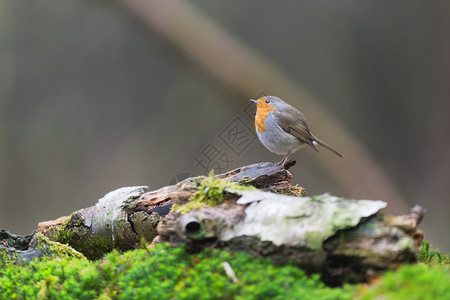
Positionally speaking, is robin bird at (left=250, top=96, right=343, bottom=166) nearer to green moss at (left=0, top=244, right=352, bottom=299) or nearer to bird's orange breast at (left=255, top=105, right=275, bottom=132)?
bird's orange breast at (left=255, top=105, right=275, bottom=132)

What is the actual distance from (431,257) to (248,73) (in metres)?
4.03

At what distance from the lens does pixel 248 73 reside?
21.0 feet

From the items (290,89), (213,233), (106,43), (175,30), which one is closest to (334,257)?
(213,233)

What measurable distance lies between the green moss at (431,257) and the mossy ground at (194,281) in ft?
2.57

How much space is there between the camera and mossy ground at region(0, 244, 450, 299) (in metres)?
1.69

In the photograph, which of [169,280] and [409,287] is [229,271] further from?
[409,287]

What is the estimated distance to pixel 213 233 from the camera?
216cm

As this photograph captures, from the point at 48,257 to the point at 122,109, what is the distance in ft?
14.2

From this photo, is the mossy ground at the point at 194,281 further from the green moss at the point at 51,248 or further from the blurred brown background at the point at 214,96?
the blurred brown background at the point at 214,96

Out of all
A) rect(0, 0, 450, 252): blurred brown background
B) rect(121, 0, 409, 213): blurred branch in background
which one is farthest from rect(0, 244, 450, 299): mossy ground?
rect(121, 0, 409, 213): blurred branch in background

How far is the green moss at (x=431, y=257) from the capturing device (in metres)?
2.84

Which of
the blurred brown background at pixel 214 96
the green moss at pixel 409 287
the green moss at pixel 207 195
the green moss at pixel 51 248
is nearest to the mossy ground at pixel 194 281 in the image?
the green moss at pixel 409 287

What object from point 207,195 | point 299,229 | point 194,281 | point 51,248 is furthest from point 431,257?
point 51,248

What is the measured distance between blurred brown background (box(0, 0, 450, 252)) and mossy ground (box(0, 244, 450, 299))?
3.62 meters
